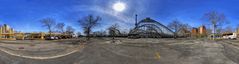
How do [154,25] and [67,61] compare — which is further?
[154,25]

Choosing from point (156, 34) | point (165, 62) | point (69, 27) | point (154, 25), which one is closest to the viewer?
point (165, 62)

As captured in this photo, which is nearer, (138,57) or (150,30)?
(138,57)

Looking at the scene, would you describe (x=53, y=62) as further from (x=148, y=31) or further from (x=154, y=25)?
(x=154, y=25)

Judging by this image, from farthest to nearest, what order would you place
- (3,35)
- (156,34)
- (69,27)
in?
1. (69,27)
2. (156,34)
3. (3,35)

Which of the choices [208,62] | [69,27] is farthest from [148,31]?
[208,62]

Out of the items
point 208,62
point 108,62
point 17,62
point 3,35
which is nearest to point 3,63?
point 17,62

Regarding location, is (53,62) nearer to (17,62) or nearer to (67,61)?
(67,61)

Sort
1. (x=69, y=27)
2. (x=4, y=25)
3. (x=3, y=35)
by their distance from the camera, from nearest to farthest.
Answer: (x=3, y=35) → (x=4, y=25) → (x=69, y=27)

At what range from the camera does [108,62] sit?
1583cm

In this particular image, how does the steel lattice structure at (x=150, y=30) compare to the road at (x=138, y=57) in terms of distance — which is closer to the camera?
the road at (x=138, y=57)

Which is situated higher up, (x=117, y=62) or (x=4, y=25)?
(x=4, y=25)

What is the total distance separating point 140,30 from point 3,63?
8360cm

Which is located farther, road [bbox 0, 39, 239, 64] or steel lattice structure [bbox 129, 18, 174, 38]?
steel lattice structure [bbox 129, 18, 174, 38]

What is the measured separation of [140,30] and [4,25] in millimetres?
46973
